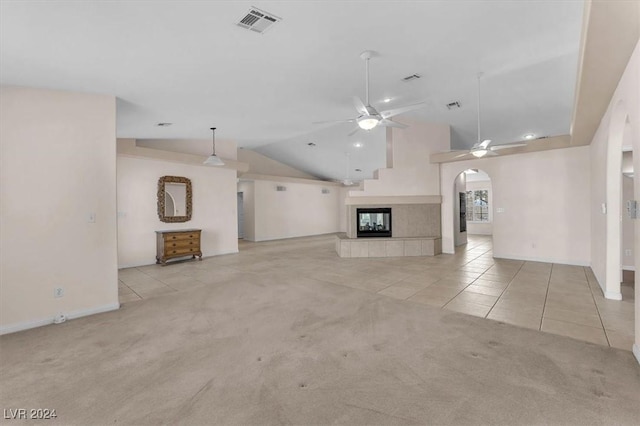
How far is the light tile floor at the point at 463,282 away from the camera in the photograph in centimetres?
324

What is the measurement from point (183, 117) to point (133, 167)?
7.80 ft

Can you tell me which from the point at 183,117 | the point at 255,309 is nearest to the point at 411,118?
the point at 183,117

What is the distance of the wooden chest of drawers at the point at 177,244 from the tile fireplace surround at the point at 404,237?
12.5ft

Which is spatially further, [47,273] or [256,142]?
[256,142]

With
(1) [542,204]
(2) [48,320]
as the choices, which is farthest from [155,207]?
(1) [542,204]

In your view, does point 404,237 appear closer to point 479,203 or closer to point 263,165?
point 263,165

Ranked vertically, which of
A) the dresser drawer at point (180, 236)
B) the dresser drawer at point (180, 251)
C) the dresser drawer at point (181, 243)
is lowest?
the dresser drawer at point (180, 251)

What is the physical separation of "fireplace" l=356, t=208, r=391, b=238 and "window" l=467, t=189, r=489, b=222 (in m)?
6.98

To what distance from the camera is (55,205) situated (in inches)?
139

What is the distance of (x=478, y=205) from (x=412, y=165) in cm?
681

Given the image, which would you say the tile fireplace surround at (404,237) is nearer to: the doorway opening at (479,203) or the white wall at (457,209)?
the white wall at (457,209)

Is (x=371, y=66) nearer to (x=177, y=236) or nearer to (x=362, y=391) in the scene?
(x=362, y=391)

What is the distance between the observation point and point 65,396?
2.07 metres

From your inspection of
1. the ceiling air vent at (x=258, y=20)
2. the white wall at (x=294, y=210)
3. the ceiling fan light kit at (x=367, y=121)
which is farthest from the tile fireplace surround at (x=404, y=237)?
the ceiling air vent at (x=258, y=20)
